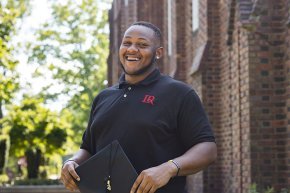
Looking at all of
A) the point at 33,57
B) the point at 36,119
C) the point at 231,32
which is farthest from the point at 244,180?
the point at 33,57

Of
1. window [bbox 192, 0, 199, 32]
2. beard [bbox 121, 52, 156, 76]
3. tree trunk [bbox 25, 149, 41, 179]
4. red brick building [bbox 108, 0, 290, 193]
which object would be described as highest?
window [bbox 192, 0, 199, 32]

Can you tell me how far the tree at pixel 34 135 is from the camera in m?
22.2

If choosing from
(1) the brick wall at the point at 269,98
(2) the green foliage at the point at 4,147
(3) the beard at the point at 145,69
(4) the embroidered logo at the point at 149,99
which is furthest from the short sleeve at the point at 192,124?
(2) the green foliage at the point at 4,147

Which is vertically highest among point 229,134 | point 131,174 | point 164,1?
point 164,1

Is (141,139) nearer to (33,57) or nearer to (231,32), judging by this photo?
(231,32)

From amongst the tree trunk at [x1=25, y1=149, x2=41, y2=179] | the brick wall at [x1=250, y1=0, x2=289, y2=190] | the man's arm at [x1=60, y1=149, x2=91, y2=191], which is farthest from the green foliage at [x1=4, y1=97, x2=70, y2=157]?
the man's arm at [x1=60, y1=149, x2=91, y2=191]

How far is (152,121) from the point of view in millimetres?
2877

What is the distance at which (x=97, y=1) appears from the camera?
38.6 m

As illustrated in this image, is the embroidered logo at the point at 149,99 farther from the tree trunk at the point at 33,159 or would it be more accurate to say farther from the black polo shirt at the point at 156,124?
the tree trunk at the point at 33,159

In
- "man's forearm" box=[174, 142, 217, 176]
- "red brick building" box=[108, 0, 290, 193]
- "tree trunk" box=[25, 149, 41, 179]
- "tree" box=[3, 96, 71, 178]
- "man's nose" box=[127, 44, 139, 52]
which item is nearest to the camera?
"man's forearm" box=[174, 142, 217, 176]

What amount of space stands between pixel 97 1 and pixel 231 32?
2929 cm

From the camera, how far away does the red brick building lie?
27.4 feet

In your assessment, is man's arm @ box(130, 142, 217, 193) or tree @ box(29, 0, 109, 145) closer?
man's arm @ box(130, 142, 217, 193)

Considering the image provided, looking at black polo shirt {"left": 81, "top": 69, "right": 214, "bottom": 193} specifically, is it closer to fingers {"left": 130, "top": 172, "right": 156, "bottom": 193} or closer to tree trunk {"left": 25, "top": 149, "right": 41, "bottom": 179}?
fingers {"left": 130, "top": 172, "right": 156, "bottom": 193}
